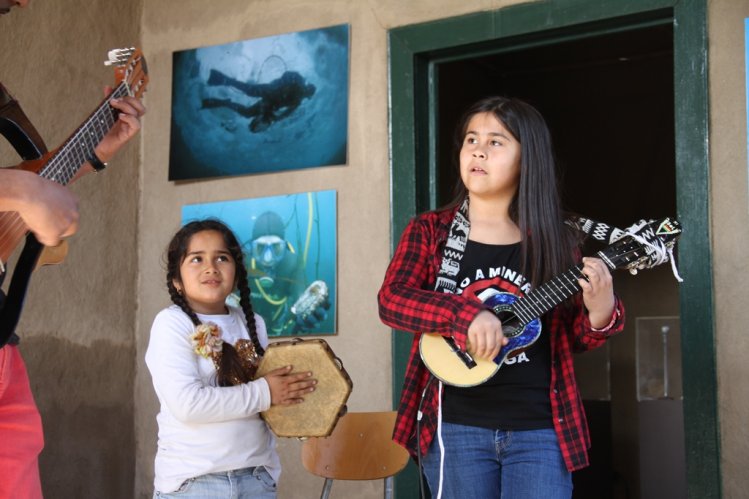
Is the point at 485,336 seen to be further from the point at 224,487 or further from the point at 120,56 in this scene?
the point at 120,56

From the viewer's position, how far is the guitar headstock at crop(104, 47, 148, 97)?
290 centimetres

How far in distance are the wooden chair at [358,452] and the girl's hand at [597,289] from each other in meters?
1.23

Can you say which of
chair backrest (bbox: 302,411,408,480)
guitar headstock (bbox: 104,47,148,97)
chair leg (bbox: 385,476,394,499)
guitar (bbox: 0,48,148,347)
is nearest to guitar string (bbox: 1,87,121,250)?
guitar (bbox: 0,48,148,347)

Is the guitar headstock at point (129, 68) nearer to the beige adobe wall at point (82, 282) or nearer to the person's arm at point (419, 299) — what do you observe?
the person's arm at point (419, 299)

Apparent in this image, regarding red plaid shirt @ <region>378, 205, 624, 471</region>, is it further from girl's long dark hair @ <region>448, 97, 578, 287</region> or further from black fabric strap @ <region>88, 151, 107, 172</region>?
black fabric strap @ <region>88, 151, 107, 172</region>

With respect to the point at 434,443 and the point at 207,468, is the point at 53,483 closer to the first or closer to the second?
the point at 207,468

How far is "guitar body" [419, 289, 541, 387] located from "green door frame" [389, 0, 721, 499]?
1.50m

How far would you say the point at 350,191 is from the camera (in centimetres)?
485

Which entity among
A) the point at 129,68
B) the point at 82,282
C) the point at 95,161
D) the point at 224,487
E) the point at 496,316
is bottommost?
the point at 224,487

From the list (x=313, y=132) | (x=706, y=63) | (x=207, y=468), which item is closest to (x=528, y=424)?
(x=207, y=468)

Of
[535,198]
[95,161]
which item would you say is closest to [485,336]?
[535,198]

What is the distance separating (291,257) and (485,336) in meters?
2.47

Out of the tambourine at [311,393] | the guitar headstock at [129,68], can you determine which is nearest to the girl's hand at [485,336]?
the tambourine at [311,393]

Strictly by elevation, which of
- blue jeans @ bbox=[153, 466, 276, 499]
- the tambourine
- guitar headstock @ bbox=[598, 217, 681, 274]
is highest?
guitar headstock @ bbox=[598, 217, 681, 274]
